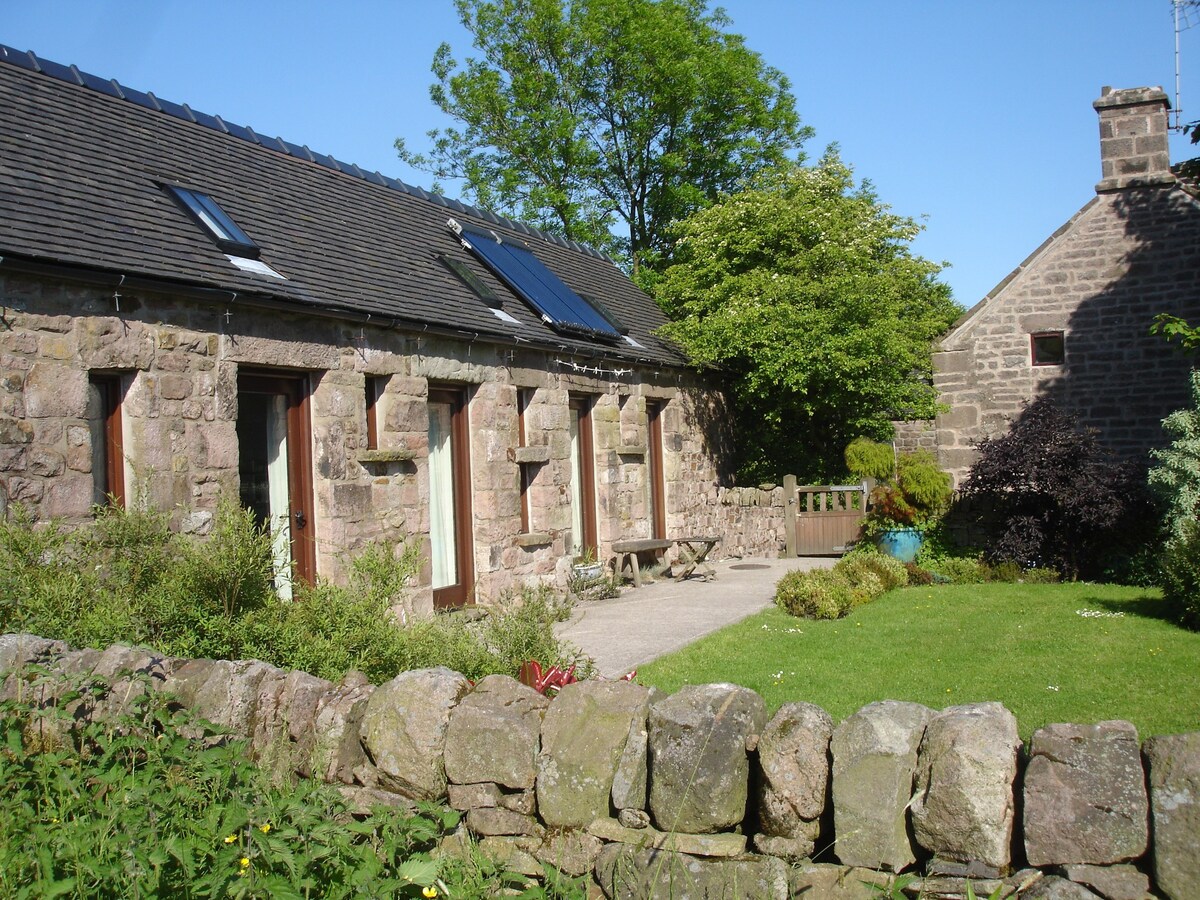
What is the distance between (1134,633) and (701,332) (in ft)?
28.9

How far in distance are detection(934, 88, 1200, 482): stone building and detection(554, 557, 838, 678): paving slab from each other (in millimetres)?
3702

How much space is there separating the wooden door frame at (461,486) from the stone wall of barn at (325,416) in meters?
0.09

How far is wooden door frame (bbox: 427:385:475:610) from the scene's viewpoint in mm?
11430

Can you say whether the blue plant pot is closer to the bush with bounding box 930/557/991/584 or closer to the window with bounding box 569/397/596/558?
the bush with bounding box 930/557/991/584

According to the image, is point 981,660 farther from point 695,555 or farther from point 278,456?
point 695,555

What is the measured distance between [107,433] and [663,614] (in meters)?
5.78

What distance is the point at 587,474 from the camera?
1396 centimetres

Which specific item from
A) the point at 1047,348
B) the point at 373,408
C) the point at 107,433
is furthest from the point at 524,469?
the point at 1047,348

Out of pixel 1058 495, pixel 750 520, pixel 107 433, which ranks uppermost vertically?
pixel 107 433

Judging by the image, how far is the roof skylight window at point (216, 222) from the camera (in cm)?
902

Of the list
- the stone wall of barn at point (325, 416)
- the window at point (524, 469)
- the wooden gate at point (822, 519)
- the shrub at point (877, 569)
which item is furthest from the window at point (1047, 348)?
the window at point (524, 469)

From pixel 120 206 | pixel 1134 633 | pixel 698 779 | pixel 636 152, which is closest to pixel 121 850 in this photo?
pixel 698 779

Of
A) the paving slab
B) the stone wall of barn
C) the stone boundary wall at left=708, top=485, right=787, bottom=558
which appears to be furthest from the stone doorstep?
the stone boundary wall at left=708, top=485, right=787, bottom=558

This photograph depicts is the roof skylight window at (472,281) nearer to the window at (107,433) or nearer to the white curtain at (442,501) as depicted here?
the white curtain at (442,501)
